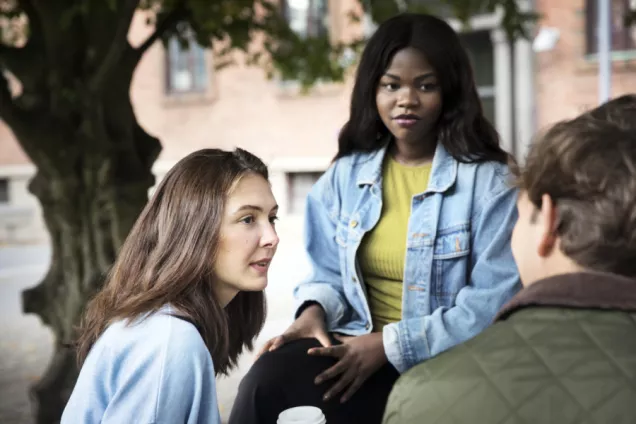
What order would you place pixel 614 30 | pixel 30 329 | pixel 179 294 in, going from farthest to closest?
pixel 614 30 < pixel 30 329 < pixel 179 294

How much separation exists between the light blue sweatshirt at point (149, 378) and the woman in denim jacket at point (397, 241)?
A: 384 mm

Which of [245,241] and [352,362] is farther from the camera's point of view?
[352,362]

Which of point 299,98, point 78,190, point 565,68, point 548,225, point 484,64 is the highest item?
point 484,64

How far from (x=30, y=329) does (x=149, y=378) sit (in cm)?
546

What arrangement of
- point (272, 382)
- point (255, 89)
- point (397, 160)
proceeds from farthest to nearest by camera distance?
point (255, 89), point (397, 160), point (272, 382)

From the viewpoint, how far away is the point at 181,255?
1618mm

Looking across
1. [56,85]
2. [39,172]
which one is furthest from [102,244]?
[56,85]

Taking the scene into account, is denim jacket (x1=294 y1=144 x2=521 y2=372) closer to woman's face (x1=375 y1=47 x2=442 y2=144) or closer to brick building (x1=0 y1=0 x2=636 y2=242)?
woman's face (x1=375 y1=47 x2=442 y2=144)

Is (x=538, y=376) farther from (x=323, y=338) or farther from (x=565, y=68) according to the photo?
(x=565, y=68)

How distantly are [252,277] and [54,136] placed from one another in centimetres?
194

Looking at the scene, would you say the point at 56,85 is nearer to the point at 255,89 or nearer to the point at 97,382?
the point at 97,382

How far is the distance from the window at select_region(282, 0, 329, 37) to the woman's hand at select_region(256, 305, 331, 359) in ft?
34.7

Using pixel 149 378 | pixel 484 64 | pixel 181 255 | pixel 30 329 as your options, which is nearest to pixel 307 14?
pixel 484 64

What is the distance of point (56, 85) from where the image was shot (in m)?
3.20
